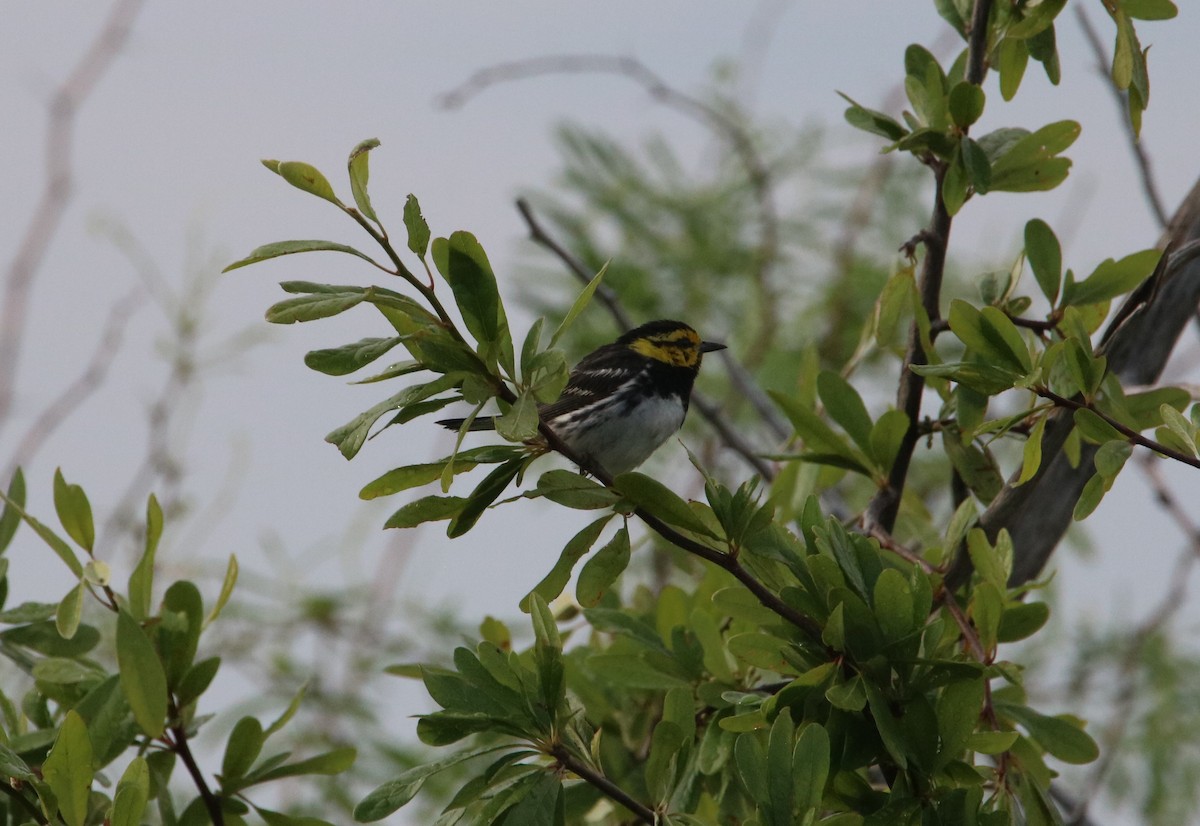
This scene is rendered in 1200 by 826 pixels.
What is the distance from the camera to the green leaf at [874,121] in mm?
2613

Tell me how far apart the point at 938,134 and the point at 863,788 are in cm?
128

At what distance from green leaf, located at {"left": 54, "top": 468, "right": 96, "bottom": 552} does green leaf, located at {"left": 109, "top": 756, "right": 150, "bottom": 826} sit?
1.83 feet

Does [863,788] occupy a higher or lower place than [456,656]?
lower

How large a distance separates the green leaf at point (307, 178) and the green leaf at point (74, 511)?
0.90 m

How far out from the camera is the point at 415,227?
1896mm

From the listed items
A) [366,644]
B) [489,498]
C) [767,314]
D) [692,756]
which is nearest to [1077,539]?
[767,314]

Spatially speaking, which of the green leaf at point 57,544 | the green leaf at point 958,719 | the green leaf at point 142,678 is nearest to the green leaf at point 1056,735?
the green leaf at point 958,719

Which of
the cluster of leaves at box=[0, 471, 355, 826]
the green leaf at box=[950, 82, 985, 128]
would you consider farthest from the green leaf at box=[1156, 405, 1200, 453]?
the cluster of leaves at box=[0, 471, 355, 826]

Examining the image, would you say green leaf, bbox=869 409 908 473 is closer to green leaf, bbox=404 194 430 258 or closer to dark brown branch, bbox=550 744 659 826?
dark brown branch, bbox=550 744 659 826

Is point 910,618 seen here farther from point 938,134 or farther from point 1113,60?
point 1113,60

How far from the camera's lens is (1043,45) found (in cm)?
268

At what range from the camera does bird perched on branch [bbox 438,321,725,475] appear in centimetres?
447

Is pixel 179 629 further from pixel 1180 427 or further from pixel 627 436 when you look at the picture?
pixel 627 436

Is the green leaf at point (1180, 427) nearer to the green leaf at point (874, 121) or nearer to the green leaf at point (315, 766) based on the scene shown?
the green leaf at point (874, 121)
